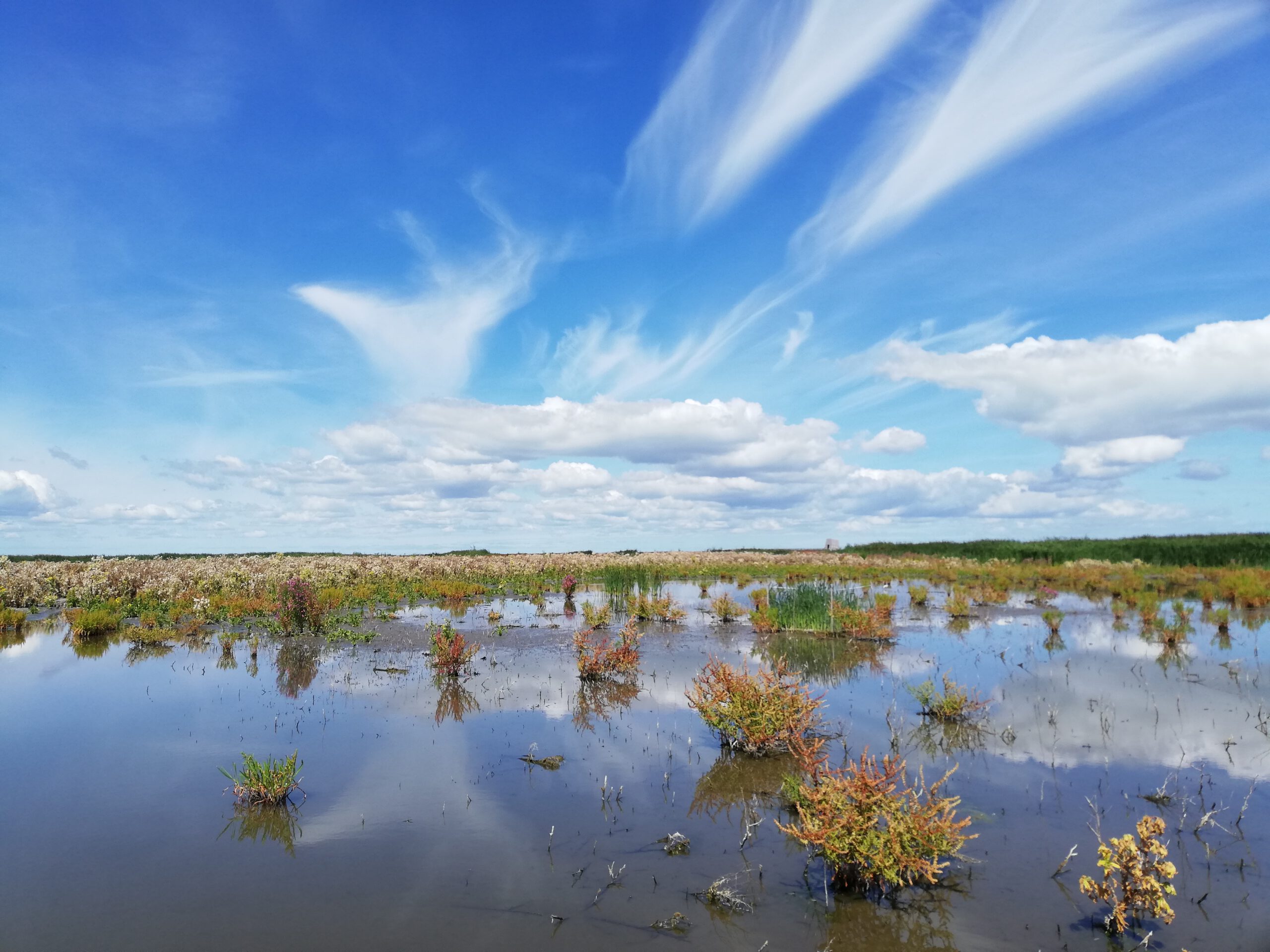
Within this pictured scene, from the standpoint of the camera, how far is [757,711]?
9.38 meters

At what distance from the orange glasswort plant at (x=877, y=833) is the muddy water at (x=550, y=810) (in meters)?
0.25

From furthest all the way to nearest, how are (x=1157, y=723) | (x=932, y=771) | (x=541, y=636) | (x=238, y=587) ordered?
(x=238, y=587), (x=541, y=636), (x=1157, y=723), (x=932, y=771)

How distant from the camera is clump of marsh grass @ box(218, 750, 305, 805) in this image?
25.6ft

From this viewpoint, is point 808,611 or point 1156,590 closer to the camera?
point 808,611

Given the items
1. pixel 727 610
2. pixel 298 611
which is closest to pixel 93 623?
pixel 298 611

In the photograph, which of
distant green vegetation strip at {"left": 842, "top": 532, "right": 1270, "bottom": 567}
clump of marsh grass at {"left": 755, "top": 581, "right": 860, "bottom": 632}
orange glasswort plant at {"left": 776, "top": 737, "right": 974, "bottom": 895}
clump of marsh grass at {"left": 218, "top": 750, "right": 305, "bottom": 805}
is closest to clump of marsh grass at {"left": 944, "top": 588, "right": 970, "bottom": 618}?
clump of marsh grass at {"left": 755, "top": 581, "right": 860, "bottom": 632}

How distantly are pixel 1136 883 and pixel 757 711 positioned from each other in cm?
465

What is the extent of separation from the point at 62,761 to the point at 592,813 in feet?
25.6

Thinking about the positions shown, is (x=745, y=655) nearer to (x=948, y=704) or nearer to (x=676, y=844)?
(x=948, y=704)

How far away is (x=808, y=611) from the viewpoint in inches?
777

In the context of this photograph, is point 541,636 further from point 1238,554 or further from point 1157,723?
point 1238,554

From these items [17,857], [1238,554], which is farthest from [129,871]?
[1238,554]

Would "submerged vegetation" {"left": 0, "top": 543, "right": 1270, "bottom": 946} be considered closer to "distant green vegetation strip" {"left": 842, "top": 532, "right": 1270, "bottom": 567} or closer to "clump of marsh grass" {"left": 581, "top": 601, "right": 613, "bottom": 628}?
"clump of marsh grass" {"left": 581, "top": 601, "right": 613, "bottom": 628}

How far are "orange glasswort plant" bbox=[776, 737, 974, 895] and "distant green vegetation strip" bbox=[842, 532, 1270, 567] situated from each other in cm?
5067
